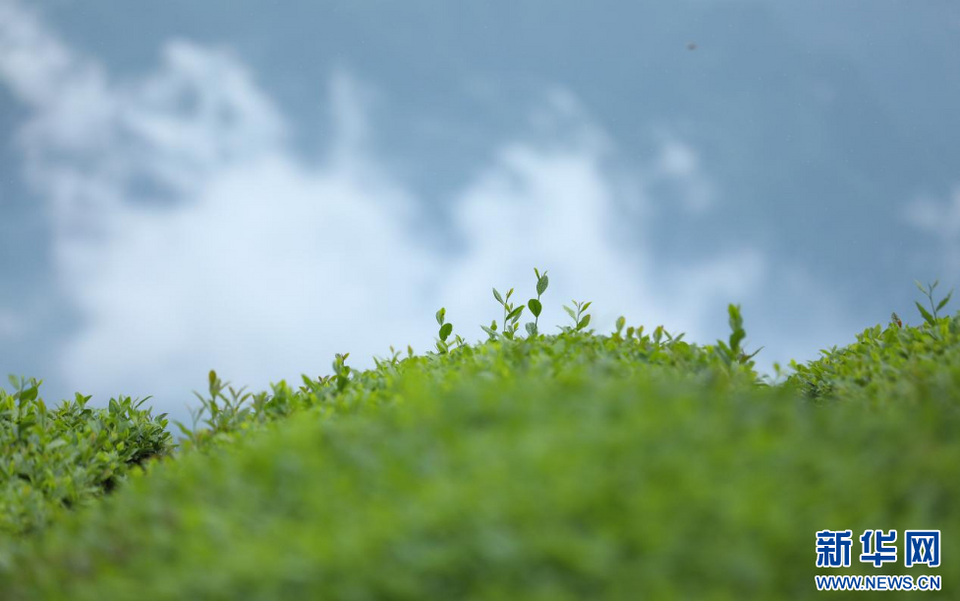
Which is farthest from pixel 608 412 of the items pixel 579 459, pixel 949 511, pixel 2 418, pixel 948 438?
pixel 2 418

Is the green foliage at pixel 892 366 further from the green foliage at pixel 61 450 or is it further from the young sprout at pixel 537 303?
the green foliage at pixel 61 450

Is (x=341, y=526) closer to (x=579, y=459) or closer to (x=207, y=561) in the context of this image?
(x=207, y=561)

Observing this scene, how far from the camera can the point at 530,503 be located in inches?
102

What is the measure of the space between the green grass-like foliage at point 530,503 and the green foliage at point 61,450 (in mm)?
994

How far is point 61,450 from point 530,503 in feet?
15.2

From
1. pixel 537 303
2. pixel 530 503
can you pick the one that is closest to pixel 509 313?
Result: pixel 537 303

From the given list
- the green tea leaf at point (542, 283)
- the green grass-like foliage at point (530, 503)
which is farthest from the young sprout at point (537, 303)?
the green grass-like foliage at point (530, 503)

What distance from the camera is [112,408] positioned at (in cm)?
660

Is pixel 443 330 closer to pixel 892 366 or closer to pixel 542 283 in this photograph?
pixel 542 283

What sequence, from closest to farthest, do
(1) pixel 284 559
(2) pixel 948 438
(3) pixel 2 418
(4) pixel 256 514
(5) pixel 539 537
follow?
(5) pixel 539 537
(1) pixel 284 559
(4) pixel 256 514
(2) pixel 948 438
(3) pixel 2 418

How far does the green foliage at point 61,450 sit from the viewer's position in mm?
5004

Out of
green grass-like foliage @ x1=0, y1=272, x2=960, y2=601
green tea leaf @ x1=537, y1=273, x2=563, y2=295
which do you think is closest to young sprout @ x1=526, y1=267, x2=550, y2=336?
green tea leaf @ x1=537, y1=273, x2=563, y2=295

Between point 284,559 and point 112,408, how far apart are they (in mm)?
4727

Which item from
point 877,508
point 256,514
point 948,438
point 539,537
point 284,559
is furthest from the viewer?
point 948,438
